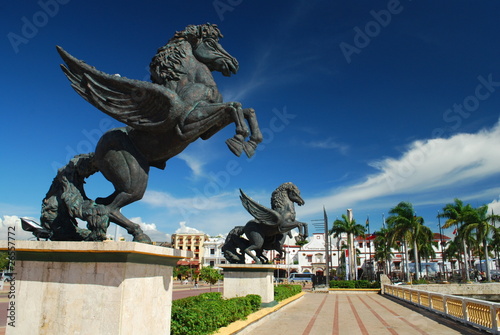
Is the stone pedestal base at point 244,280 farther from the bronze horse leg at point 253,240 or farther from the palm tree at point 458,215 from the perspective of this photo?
the palm tree at point 458,215

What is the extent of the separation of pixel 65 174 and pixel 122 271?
63.4 inches

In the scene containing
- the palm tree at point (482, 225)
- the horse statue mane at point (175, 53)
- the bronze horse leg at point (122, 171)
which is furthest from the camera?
the palm tree at point (482, 225)

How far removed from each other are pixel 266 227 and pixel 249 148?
772cm

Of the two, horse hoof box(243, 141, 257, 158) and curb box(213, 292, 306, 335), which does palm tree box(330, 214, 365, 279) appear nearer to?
curb box(213, 292, 306, 335)

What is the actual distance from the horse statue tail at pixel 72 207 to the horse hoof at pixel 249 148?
1683 millimetres

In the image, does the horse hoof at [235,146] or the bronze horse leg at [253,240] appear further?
the bronze horse leg at [253,240]

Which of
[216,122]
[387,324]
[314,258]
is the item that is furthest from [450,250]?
[216,122]

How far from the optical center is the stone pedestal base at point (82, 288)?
3.30m

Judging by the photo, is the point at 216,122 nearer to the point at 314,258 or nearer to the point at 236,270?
the point at 236,270

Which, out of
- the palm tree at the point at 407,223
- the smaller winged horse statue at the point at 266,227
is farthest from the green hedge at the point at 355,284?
the smaller winged horse statue at the point at 266,227

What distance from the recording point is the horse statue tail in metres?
3.85

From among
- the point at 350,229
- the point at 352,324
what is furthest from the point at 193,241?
the point at 352,324

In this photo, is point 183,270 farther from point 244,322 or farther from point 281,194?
point 244,322

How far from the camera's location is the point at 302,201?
11930 millimetres
